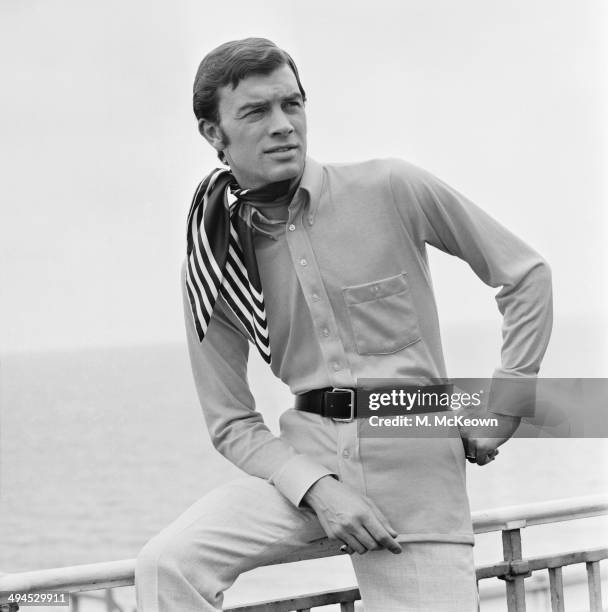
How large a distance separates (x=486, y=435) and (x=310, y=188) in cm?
61

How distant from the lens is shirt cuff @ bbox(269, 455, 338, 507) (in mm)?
1999

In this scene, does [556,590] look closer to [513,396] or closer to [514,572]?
[514,572]

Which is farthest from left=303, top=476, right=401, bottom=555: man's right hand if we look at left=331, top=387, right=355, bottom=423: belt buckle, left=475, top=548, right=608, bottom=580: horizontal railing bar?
left=475, top=548, right=608, bottom=580: horizontal railing bar

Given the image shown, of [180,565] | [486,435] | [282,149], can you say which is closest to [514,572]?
[486,435]

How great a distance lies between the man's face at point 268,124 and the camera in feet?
6.79

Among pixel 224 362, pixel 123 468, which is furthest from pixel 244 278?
pixel 123 468

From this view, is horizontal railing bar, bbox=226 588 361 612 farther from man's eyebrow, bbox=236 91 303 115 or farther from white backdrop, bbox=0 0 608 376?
white backdrop, bbox=0 0 608 376

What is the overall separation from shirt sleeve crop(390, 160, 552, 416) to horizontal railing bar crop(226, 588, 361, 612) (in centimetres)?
53

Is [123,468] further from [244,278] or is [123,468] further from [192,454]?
[244,278]

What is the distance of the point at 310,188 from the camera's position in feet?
6.84

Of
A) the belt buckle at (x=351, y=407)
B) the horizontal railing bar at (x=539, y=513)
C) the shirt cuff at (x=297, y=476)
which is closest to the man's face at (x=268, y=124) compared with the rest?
the belt buckle at (x=351, y=407)

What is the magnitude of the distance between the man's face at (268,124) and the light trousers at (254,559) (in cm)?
64

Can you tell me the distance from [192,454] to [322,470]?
166ft

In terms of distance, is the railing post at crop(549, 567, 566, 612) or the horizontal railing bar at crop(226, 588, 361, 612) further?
the railing post at crop(549, 567, 566, 612)
